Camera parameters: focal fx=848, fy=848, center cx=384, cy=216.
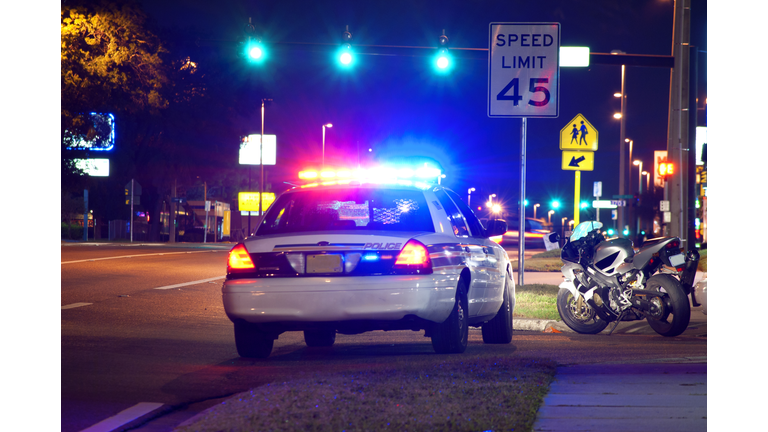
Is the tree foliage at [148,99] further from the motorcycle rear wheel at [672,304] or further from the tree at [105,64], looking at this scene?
the motorcycle rear wheel at [672,304]

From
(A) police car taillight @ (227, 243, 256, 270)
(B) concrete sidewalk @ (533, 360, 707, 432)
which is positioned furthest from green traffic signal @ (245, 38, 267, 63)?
(B) concrete sidewalk @ (533, 360, 707, 432)

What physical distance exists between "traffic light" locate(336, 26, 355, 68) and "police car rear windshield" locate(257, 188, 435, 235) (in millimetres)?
10860

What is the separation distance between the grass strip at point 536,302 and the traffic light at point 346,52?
6.77 meters

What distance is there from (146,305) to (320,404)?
831 centimetres

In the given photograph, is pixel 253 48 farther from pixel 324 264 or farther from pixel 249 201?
pixel 249 201

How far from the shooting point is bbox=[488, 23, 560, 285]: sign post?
11.9 metres

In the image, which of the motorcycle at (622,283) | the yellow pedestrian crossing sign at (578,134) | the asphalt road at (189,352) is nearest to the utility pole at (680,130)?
the yellow pedestrian crossing sign at (578,134)

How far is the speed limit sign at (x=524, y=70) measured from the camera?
467 inches

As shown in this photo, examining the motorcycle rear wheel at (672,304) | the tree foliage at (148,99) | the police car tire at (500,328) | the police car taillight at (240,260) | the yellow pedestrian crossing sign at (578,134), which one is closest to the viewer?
the police car taillight at (240,260)

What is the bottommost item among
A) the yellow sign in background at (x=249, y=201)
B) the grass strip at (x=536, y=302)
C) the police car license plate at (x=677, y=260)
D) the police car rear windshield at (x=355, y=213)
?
the grass strip at (x=536, y=302)

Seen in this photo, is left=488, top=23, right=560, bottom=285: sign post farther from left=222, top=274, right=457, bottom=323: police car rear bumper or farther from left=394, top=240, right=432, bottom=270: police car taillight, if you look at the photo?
left=222, top=274, right=457, bottom=323: police car rear bumper

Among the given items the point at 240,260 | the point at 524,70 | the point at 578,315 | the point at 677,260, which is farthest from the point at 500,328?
the point at 524,70

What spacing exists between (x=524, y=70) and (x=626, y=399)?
715cm
